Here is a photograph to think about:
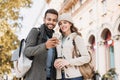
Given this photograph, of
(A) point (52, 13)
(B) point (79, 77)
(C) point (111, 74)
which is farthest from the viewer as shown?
(C) point (111, 74)

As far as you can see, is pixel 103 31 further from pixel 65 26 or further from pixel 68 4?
pixel 65 26

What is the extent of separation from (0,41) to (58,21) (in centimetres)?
1088

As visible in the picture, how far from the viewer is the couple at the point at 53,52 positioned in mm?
3373

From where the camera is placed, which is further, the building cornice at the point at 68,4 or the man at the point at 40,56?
the building cornice at the point at 68,4

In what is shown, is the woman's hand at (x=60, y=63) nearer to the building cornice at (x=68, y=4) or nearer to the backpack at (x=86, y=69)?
the backpack at (x=86, y=69)

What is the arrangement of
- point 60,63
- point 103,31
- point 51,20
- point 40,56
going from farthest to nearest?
1. point 103,31
2. point 51,20
3. point 40,56
4. point 60,63

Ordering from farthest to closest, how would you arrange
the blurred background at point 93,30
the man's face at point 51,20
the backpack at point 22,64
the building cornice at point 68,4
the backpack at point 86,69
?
the building cornice at point 68,4
the blurred background at point 93,30
the man's face at point 51,20
the backpack at point 22,64
the backpack at point 86,69

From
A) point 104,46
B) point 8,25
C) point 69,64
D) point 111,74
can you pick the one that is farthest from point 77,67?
point 104,46

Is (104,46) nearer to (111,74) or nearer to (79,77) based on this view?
(111,74)

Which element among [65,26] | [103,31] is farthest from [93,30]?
[65,26]

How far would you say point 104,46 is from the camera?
67.6 ft

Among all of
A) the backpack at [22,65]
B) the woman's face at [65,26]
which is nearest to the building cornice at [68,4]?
the woman's face at [65,26]

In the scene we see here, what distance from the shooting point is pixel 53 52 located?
11.5 feet

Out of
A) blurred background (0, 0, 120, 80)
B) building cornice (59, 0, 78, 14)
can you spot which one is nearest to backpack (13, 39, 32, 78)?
blurred background (0, 0, 120, 80)
